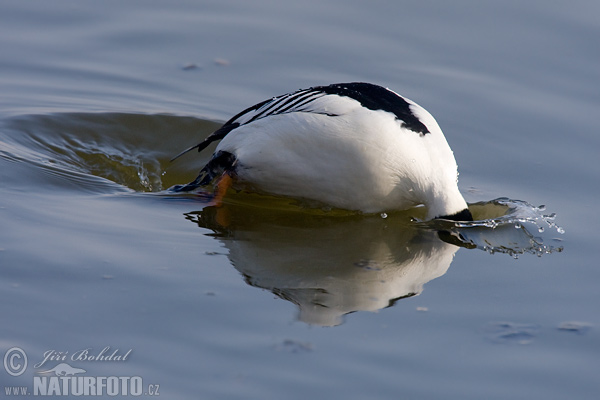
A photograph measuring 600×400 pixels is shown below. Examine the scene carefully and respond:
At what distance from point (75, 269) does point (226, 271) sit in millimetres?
905

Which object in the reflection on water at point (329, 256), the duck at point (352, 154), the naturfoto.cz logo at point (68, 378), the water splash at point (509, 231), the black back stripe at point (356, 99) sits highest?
the black back stripe at point (356, 99)

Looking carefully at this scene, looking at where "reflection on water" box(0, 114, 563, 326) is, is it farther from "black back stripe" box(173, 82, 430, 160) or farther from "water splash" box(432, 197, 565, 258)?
"black back stripe" box(173, 82, 430, 160)

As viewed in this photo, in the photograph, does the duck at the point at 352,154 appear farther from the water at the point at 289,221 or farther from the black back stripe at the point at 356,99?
the water at the point at 289,221

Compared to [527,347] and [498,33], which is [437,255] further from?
[498,33]

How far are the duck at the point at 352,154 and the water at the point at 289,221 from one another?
239 millimetres

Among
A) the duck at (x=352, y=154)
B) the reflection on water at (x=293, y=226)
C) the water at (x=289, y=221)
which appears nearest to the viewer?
the water at (x=289, y=221)

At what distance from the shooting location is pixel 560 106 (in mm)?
7809

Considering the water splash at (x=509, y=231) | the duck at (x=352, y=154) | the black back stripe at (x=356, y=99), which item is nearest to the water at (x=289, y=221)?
the water splash at (x=509, y=231)

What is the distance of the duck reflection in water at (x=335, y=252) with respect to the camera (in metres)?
4.87

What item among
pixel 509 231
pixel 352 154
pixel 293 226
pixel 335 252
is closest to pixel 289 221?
pixel 293 226

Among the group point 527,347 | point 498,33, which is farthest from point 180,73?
point 527,347

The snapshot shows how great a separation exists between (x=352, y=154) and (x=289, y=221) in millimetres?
763

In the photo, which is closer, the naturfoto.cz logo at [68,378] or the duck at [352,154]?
the naturfoto.cz logo at [68,378]

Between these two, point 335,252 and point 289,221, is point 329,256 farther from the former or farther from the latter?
point 289,221
